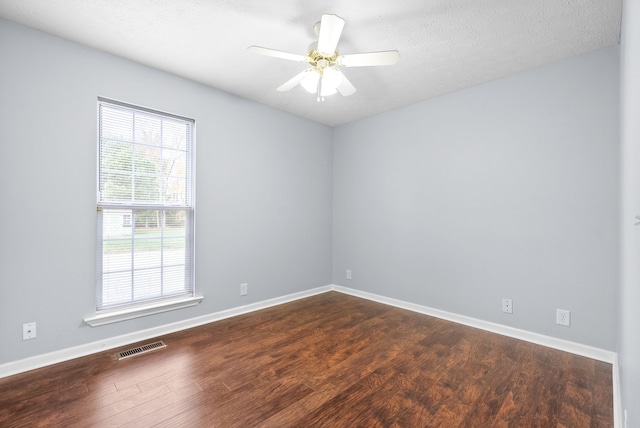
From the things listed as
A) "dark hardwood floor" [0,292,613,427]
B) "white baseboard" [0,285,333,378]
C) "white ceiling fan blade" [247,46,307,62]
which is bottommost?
"dark hardwood floor" [0,292,613,427]

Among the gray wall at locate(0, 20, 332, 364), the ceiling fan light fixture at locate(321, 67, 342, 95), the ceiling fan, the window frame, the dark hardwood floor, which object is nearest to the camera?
the dark hardwood floor

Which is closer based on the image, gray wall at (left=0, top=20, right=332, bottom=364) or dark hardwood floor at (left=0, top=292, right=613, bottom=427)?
dark hardwood floor at (left=0, top=292, right=613, bottom=427)

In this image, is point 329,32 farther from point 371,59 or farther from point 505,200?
point 505,200

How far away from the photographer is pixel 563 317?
8.69 ft

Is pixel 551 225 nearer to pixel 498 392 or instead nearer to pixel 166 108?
pixel 498 392

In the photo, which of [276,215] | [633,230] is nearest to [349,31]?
[633,230]

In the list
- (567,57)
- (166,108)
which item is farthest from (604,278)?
(166,108)

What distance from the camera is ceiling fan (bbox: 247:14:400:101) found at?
1.90 m

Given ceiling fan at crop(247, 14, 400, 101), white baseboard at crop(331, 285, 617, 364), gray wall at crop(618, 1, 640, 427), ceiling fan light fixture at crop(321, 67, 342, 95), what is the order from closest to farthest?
gray wall at crop(618, 1, 640, 427), ceiling fan at crop(247, 14, 400, 101), ceiling fan light fixture at crop(321, 67, 342, 95), white baseboard at crop(331, 285, 617, 364)

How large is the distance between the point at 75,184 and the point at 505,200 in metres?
3.86

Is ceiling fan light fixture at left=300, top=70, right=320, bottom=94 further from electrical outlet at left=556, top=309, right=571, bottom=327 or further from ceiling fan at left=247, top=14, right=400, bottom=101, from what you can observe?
electrical outlet at left=556, top=309, right=571, bottom=327

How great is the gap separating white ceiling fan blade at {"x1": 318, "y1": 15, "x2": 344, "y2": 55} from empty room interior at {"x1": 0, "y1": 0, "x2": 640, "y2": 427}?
3 cm

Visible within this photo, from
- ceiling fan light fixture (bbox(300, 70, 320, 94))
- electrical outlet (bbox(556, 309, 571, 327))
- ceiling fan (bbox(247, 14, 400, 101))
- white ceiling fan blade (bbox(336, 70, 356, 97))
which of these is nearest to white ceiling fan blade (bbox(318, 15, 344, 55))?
ceiling fan (bbox(247, 14, 400, 101))

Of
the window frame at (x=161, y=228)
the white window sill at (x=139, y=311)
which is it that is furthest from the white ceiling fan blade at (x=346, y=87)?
the white window sill at (x=139, y=311)
